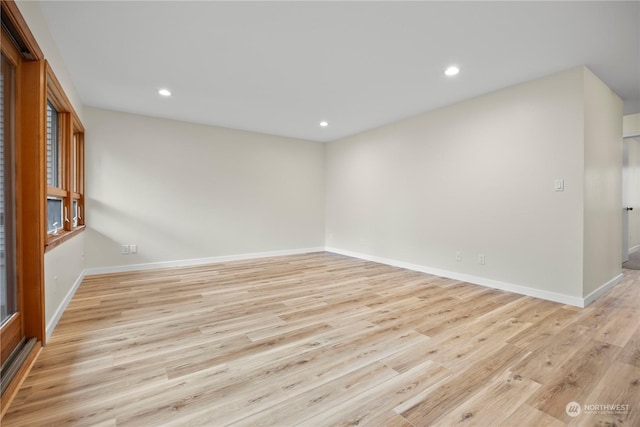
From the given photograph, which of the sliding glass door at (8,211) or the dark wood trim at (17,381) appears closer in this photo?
the dark wood trim at (17,381)

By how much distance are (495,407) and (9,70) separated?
136 inches

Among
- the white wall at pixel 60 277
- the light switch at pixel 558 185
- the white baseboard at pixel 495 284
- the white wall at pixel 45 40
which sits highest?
the white wall at pixel 45 40

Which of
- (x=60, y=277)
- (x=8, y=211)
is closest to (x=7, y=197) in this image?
(x=8, y=211)

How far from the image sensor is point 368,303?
2.84m

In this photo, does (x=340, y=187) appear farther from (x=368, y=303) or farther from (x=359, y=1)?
(x=359, y=1)

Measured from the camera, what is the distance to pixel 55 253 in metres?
2.34

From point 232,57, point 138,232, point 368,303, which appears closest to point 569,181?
point 368,303

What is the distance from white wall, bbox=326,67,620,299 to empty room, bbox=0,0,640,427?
1.0 inches

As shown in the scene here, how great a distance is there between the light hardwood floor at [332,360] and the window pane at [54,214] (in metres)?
0.80

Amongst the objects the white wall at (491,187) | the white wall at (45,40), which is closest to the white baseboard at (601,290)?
the white wall at (491,187)

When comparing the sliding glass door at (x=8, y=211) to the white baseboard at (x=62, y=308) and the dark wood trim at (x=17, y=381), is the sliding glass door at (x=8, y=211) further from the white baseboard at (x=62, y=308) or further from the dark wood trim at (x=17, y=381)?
the white baseboard at (x=62, y=308)

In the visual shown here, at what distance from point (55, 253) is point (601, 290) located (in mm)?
5412

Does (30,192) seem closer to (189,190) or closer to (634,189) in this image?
(189,190)

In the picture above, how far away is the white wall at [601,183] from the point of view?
2807mm
